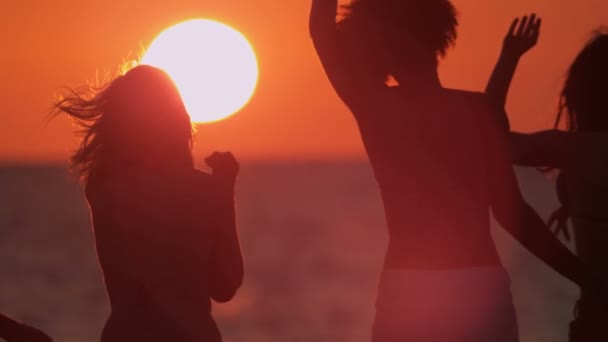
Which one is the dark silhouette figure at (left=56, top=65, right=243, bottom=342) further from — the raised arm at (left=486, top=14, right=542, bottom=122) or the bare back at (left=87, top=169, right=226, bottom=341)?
the raised arm at (left=486, top=14, right=542, bottom=122)

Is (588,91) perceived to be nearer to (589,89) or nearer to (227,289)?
(589,89)

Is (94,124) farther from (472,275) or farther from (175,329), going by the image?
(472,275)

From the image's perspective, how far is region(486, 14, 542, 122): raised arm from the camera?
17.5ft

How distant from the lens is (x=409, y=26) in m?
5.30

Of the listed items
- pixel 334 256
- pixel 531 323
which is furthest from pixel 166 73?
pixel 334 256

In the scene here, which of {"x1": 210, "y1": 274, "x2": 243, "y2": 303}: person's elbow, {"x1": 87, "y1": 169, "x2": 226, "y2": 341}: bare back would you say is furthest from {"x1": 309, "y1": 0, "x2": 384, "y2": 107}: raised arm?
{"x1": 210, "y1": 274, "x2": 243, "y2": 303}: person's elbow

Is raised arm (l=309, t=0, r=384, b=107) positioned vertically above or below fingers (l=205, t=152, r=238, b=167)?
above

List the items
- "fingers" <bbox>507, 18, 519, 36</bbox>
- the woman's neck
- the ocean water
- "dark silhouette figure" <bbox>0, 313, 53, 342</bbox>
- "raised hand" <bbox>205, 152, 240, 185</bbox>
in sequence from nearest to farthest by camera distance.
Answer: "dark silhouette figure" <bbox>0, 313, 53, 342</bbox>, the woman's neck, "raised hand" <bbox>205, 152, 240, 185</bbox>, "fingers" <bbox>507, 18, 519, 36</bbox>, the ocean water

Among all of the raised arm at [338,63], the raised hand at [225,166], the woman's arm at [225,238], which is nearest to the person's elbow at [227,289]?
the woman's arm at [225,238]

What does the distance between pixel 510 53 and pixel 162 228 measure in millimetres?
1191

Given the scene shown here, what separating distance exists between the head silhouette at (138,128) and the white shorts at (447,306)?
79 cm

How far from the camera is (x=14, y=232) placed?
202 ft

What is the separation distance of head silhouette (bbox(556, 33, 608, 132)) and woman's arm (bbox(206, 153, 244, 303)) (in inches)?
43.3

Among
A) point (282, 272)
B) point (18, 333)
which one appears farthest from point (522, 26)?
point (282, 272)
